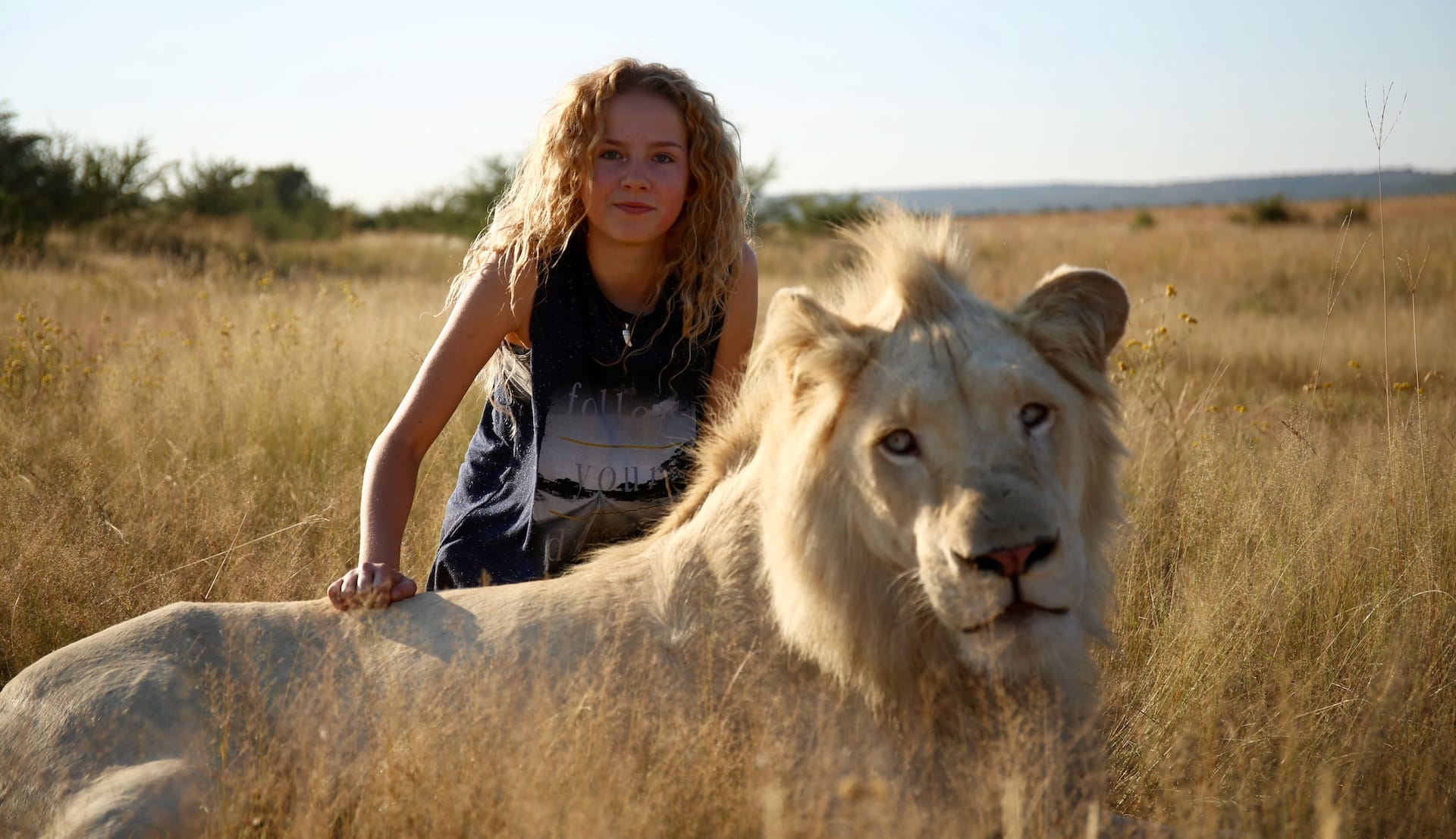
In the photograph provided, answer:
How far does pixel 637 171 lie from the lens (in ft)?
12.6

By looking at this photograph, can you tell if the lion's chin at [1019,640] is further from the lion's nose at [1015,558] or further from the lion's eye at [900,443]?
the lion's eye at [900,443]

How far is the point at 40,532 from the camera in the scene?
419 cm

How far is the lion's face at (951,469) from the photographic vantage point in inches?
84.3

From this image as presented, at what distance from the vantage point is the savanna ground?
3109 millimetres

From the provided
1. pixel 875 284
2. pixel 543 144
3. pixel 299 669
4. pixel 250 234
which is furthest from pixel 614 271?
pixel 250 234

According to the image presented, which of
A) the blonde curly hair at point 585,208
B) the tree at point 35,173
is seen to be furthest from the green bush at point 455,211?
the blonde curly hair at point 585,208

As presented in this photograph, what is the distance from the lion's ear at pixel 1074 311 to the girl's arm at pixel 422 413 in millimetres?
1762

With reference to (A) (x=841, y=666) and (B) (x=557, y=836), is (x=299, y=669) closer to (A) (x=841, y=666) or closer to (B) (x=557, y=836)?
(B) (x=557, y=836)

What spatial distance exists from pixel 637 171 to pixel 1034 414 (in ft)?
6.43

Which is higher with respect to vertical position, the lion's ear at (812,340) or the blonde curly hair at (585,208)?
the blonde curly hair at (585,208)

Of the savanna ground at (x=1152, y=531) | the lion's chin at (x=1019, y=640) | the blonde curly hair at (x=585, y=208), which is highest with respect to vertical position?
the blonde curly hair at (x=585, y=208)

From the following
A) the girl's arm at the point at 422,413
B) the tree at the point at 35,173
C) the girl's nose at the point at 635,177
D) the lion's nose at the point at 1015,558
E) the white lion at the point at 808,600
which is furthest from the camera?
the tree at the point at 35,173

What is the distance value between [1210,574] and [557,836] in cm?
269

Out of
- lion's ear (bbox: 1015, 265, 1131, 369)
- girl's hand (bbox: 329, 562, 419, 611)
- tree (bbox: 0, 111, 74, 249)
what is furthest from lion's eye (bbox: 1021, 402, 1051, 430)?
tree (bbox: 0, 111, 74, 249)
